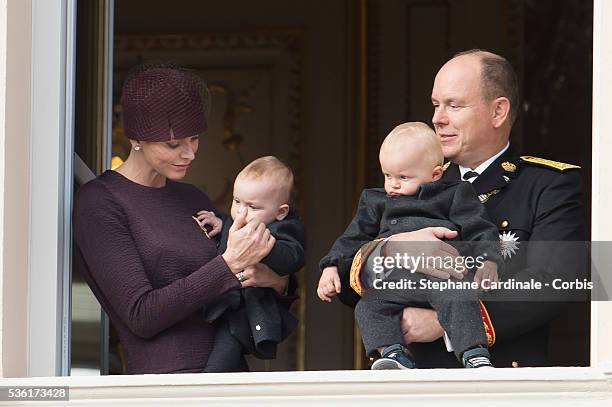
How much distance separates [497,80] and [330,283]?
1.81ft

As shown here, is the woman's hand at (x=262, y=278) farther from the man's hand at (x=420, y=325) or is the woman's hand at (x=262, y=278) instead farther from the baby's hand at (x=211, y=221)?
the man's hand at (x=420, y=325)

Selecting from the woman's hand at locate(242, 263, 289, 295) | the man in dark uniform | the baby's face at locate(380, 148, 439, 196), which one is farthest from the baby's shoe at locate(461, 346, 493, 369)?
the woman's hand at locate(242, 263, 289, 295)

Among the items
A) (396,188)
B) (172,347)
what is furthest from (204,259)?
(396,188)

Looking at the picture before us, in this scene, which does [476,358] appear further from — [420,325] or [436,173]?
[436,173]

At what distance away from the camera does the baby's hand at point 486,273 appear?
3119 mm

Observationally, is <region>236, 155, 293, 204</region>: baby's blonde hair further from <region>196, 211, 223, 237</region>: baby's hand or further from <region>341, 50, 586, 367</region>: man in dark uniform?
<region>341, 50, 586, 367</region>: man in dark uniform

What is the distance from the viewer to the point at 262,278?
3256mm

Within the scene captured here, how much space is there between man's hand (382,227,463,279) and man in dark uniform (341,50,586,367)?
0.01m

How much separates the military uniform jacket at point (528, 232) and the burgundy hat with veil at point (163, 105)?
61 cm

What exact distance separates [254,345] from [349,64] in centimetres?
343

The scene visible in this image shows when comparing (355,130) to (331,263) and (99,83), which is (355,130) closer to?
(99,83)

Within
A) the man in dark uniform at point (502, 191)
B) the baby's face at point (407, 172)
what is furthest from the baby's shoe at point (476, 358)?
the baby's face at point (407, 172)

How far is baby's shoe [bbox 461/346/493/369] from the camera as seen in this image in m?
3.06

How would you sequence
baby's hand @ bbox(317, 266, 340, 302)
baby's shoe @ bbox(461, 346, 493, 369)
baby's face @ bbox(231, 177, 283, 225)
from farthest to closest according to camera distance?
baby's face @ bbox(231, 177, 283, 225) → baby's hand @ bbox(317, 266, 340, 302) → baby's shoe @ bbox(461, 346, 493, 369)
